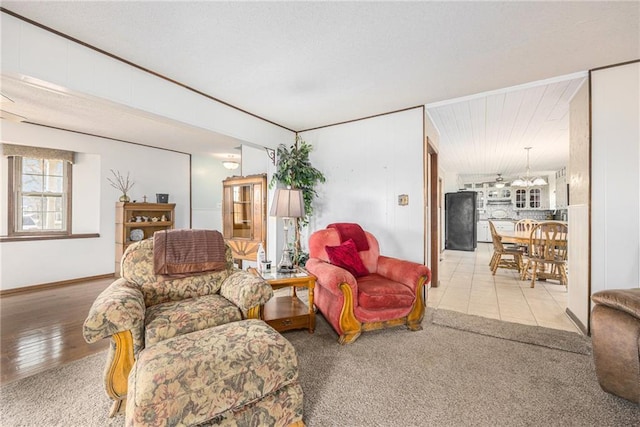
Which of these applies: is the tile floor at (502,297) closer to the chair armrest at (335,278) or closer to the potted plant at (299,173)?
the chair armrest at (335,278)

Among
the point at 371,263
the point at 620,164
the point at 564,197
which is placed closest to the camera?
the point at 620,164

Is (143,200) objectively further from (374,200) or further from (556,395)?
(556,395)

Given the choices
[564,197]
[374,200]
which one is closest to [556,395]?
[374,200]

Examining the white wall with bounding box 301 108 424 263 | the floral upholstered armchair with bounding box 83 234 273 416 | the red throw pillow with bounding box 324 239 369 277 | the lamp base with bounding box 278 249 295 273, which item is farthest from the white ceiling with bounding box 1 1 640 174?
the lamp base with bounding box 278 249 295 273

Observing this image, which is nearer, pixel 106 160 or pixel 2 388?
pixel 2 388

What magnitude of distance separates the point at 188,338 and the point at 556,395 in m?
2.19

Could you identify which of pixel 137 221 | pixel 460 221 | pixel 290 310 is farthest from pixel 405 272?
pixel 460 221

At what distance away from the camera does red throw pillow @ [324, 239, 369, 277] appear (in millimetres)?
2635

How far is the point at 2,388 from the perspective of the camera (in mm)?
1726

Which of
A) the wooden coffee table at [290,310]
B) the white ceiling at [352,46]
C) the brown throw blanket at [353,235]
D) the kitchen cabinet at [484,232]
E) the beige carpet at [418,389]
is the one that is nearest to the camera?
the beige carpet at [418,389]

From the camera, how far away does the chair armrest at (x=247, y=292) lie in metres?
1.85

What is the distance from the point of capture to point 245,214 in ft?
15.5

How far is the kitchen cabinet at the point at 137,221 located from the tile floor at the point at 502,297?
193 inches

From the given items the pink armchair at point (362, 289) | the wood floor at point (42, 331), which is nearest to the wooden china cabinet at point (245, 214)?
the pink armchair at point (362, 289)
